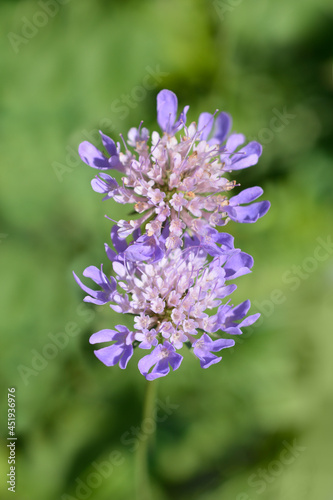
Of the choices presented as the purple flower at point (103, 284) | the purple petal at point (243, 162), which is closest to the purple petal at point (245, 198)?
the purple petal at point (243, 162)

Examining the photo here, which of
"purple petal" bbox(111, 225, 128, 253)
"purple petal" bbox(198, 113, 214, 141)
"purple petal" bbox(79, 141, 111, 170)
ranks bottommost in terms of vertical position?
"purple petal" bbox(111, 225, 128, 253)

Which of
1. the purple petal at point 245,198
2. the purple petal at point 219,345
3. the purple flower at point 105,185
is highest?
the purple flower at point 105,185

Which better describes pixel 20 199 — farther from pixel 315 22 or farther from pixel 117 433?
pixel 315 22

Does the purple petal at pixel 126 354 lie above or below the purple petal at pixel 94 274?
below

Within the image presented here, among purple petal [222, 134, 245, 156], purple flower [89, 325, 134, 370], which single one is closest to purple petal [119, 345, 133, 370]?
purple flower [89, 325, 134, 370]

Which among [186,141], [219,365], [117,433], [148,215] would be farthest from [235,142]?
[117,433]

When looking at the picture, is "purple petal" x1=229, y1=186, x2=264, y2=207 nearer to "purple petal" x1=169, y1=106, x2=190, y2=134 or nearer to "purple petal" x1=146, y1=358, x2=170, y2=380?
"purple petal" x1=169, y1=106, x2=190, y2=134

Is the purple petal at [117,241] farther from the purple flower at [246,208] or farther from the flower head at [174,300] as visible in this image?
the purple flower at [246,208]
